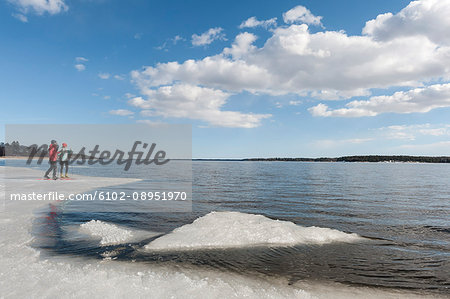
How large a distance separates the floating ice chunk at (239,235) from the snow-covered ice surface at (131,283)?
68.6 inches

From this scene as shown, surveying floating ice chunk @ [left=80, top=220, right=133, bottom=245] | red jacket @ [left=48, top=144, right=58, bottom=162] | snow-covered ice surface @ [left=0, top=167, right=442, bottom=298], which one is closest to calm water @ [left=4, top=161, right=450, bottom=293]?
snow-covered ice surface @ [left=0, top=167, right=442, bottom=298]

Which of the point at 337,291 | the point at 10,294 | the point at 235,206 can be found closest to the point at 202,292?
the point at 337,291

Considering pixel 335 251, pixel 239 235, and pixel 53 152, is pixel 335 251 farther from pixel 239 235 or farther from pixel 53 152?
pixel 53 152

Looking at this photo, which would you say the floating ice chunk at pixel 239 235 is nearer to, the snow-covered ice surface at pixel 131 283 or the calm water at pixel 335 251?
the calm water at pixel 335 251

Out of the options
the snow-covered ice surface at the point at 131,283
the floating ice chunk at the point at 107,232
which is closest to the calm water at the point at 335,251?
the snow-covered ice surface at the point at 131,283

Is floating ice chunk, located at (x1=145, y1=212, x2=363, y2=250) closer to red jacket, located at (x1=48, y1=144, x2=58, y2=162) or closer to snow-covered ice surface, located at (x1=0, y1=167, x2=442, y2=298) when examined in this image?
snow-covered ice surface, located at (x1=0, y1=167, x2=442, y2=298)

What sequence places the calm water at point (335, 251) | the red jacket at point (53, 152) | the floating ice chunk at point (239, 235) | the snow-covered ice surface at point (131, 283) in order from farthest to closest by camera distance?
the red jacket at point (53, 152) < the floating ice chunk at point (239, 235) < the calm water at point (335, 251) < the snow-covered ice surface at point (131, 283)

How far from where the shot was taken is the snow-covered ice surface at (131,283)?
516cm

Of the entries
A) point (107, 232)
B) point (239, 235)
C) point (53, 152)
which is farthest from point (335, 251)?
point (53, 152)

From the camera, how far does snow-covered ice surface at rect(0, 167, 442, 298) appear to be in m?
5.16

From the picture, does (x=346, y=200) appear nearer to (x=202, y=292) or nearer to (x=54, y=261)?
(x=202, y=292)

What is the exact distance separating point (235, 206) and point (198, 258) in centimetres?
927

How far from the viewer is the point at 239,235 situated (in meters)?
8.73

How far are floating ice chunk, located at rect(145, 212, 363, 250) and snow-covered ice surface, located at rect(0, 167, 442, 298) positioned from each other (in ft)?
5.72
